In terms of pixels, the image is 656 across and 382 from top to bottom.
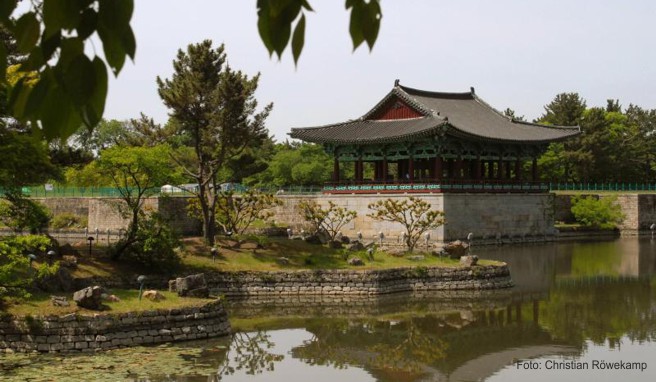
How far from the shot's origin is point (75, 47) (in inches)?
94.9

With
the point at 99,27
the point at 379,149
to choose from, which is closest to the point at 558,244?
the point at 379,149

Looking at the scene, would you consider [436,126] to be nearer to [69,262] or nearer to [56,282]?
[69,262]

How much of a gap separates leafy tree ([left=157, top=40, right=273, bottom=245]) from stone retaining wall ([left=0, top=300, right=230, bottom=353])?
36.4 ft

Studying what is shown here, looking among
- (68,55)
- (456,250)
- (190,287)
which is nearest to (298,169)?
(456,250)

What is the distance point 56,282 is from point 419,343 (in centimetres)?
923

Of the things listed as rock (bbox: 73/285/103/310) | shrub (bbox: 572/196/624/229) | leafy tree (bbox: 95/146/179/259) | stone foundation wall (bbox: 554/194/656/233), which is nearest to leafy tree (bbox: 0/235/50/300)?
rock (bbox: 73/285/103/310)

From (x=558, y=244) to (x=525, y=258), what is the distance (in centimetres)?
1046

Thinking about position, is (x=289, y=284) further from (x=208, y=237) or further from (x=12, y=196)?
(x=12, y=196)

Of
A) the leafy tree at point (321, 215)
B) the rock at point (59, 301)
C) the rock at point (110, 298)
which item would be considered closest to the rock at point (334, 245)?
the leafy tree at point (321, 215)

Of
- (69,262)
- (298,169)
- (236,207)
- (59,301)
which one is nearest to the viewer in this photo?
(59,301)

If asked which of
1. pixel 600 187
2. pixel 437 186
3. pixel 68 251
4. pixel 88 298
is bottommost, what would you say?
pixel 88 298

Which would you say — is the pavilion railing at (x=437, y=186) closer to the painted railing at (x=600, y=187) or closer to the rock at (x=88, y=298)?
the painted railing at (x=600, y=187)

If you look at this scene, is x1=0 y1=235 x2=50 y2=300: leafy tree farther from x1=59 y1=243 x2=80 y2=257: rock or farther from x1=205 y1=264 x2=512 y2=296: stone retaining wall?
x1=205 y1=264 x2=512 y2=296: stone retaining wall

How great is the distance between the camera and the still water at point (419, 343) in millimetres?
15648
